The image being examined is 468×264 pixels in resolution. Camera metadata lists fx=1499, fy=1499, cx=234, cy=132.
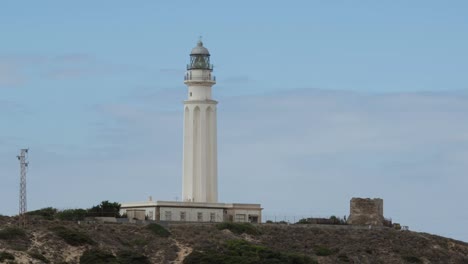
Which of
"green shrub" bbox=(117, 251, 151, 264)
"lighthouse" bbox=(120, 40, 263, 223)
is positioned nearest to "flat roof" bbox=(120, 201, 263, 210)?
"lighthouse" bbox=(120, 40, 263, 223)

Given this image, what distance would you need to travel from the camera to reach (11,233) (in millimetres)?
88312

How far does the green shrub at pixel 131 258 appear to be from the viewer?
88.2 m

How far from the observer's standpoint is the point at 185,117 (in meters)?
108

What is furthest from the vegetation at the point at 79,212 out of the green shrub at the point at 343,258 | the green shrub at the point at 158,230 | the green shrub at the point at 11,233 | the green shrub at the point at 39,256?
the green shrub at the point at 343,258

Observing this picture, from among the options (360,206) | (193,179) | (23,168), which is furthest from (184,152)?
(23,168)

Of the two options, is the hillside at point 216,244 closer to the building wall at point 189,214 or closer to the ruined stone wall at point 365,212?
the ruined stone wall at point 365,212

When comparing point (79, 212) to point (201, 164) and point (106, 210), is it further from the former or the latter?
point (201, 164)

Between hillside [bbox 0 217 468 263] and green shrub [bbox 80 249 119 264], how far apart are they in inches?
2.3

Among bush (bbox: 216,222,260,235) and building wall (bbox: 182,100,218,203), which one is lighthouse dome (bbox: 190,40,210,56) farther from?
bush (bbox: 216,222,260,235)

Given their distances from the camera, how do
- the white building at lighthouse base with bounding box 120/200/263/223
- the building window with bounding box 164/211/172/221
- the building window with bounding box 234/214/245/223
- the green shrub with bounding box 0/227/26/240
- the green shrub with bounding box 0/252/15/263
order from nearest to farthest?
the green shrub with bounding box 0/252/15/263 < the green shrub with bounding box 0/227/26/240 < the building window with bounding box 164/211/172/221 < the white building at lighthouse base with bounding box 120/200/263/223 < the building window with bounding box 234/214/245/223

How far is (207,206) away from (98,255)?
1770cm

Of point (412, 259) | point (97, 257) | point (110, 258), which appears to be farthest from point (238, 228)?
point (97, 257)

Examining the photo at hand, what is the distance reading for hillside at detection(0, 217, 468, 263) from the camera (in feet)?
289

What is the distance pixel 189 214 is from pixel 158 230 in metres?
7.97
